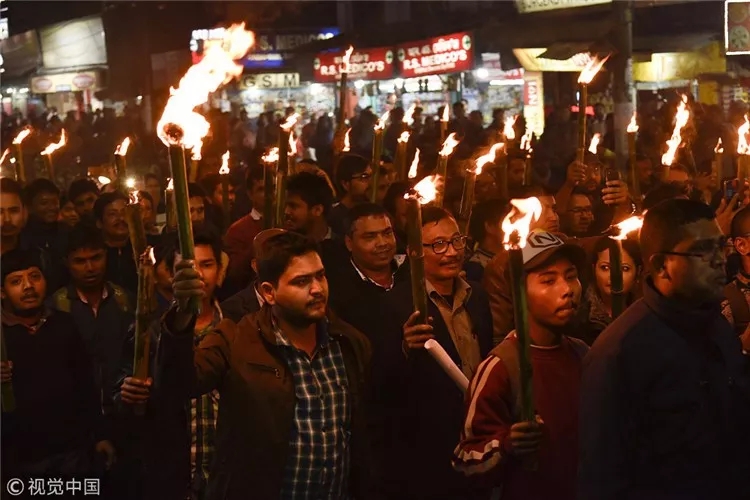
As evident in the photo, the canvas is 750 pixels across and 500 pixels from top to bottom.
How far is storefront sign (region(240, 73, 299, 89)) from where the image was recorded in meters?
32.2

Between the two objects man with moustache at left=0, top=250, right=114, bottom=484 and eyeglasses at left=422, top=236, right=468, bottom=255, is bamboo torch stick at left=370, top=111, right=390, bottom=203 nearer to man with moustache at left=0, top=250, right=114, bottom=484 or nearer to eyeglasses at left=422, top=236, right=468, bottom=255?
eyeglasses at left=422, top=236, right=468, bottom=255

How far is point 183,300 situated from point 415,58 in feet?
65.4

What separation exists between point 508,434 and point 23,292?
2824 millimetres

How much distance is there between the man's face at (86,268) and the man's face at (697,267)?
3.68 m

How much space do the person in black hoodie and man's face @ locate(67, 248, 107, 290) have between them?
355 cm

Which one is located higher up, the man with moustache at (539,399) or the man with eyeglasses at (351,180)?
the man with eyeglasses at (351,180)

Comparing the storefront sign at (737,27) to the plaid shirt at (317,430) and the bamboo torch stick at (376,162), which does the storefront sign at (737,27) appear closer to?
the bamboo torch stick at (376,162)

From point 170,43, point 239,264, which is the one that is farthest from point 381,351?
point 170,43

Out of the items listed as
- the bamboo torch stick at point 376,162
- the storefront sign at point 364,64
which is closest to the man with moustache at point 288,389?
the bamboo torch stick at point 376,162

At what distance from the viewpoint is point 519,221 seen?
135 inches

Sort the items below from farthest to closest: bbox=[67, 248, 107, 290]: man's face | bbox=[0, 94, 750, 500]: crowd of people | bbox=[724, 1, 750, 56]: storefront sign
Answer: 1. bbox=[724, 1, 750, 56]: storefront sign
2. bbox=[67, 248, 107, 290]: man's face
3. bbox=[0, 94, 750, 500]: crowd of people

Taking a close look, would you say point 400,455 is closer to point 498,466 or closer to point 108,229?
point 498,466

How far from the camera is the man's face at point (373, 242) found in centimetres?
552

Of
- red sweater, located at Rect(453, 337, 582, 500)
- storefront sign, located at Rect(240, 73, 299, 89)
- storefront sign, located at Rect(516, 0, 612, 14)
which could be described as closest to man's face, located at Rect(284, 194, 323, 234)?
red sweater, located at Rect(453, 337, 582, 500)
